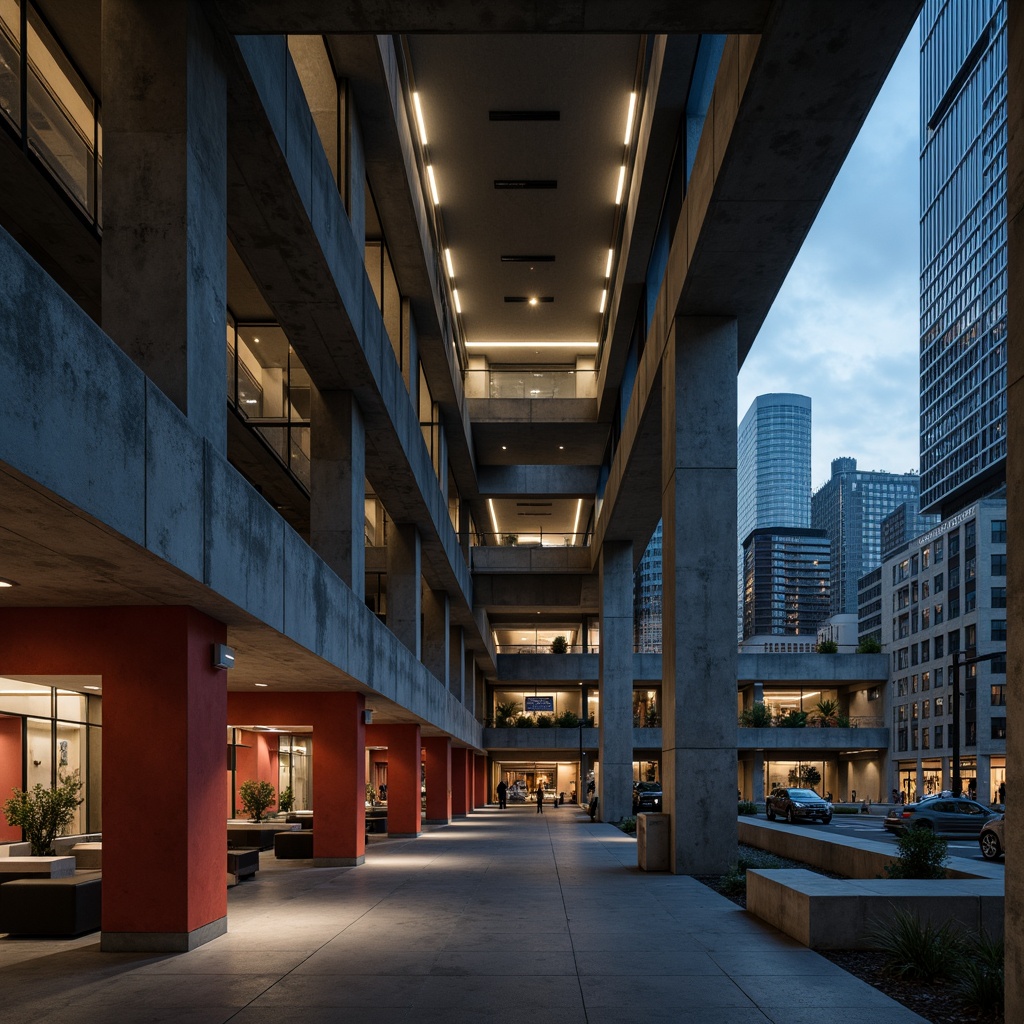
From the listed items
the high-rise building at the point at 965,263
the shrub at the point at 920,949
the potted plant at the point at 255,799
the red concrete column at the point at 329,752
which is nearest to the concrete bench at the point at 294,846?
the red concrete column at the point at 329,752

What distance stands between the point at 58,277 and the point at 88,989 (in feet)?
38.5

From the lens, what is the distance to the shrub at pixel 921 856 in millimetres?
13523

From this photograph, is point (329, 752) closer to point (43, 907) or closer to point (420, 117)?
point (43, 907)

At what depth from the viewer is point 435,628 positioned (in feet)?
134

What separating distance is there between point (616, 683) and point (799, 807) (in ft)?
30.8

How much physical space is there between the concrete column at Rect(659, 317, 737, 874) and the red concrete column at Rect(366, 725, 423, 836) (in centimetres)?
1302

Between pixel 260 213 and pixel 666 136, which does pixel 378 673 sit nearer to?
pixel 260 213

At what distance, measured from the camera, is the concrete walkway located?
28.6 ft

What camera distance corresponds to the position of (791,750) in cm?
6994

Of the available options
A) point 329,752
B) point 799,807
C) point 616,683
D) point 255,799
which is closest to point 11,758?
point 329,752

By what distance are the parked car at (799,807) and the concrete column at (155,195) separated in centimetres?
3715

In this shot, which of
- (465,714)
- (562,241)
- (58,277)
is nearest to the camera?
(58,277)

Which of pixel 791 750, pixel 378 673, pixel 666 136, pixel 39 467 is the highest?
pixel 666 136

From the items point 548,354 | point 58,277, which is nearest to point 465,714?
point 548,354
